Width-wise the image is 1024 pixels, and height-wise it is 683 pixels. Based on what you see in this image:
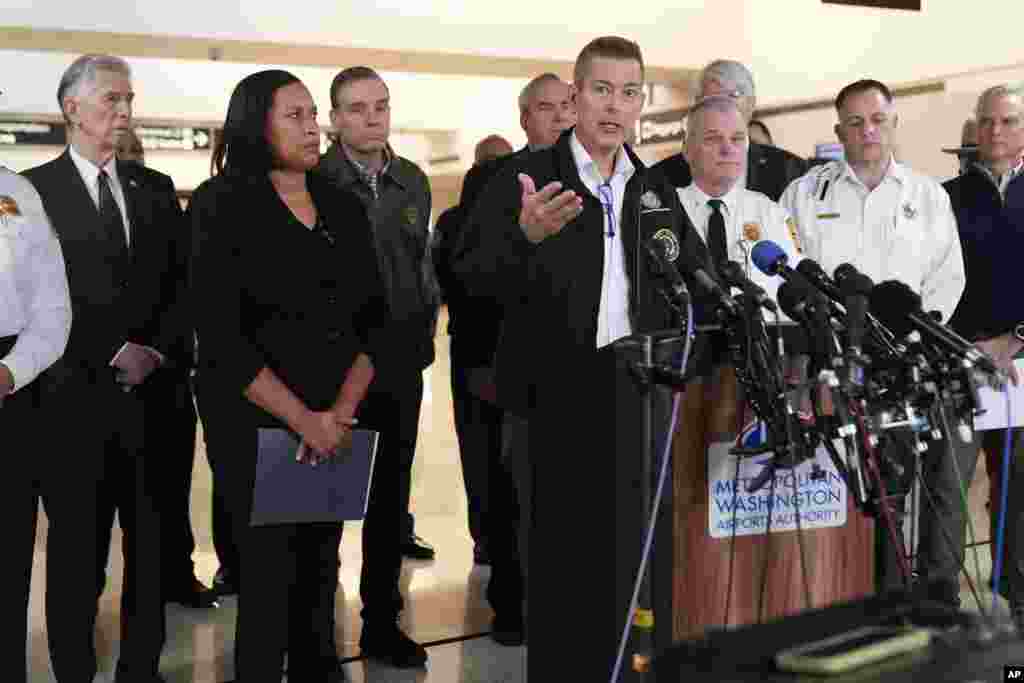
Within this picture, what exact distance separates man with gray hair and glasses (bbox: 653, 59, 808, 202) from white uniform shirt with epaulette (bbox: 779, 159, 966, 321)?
1.05ft

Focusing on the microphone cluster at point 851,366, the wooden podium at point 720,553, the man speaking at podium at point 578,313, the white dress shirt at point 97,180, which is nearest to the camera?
the microphone cluster at point 851,366

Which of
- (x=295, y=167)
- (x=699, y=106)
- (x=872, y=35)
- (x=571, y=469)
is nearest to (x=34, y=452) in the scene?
(x=295, y=167)

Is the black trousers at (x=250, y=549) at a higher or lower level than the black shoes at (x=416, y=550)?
higher

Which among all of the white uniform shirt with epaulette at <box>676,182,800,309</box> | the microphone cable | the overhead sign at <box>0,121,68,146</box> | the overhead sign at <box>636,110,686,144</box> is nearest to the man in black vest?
the white uniform shirt with epaulette at <box>676,182,800,309</box>

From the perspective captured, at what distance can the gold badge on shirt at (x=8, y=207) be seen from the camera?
325 cm

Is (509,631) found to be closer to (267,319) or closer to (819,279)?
(267,319)

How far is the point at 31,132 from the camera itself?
14.2 metres

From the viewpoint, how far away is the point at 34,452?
11.1 ft

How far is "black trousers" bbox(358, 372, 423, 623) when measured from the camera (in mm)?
4012

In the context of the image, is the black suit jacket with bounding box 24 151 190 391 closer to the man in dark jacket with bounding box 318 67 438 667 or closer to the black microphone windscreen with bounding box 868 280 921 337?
the man in dark jacket with bounding box 318 67 438 667

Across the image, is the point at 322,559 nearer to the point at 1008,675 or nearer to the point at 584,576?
the point at 584,576

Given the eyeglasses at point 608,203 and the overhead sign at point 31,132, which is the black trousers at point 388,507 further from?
the overhead sign at point 31,132

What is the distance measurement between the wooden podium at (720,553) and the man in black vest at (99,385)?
1.82 m

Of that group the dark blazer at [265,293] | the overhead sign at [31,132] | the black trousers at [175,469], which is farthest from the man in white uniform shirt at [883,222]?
the overhead sign at [31,132]
